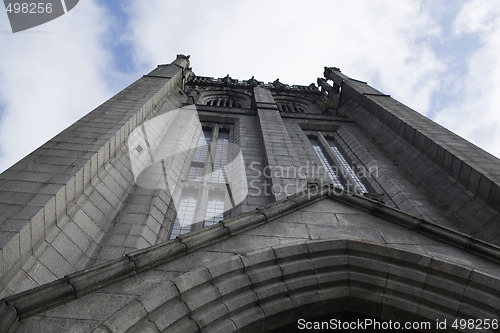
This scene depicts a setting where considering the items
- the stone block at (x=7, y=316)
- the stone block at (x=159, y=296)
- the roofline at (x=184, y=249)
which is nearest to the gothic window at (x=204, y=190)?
the roofline at (x=184, y=249)

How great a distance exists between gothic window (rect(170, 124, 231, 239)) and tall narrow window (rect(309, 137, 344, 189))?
12.5 feet

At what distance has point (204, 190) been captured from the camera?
11719 mm

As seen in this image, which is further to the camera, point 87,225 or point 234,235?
point 87,225

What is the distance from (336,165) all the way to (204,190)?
5.76m

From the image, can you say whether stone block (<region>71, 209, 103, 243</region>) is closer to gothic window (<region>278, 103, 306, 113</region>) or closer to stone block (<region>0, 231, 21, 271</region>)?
stone block (<region>0, 231, 21, 271</region>)

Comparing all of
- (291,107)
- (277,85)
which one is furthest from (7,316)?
(277,85)

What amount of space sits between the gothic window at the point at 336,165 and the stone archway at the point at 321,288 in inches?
205

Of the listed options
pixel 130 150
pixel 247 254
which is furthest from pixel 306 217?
pixel 130 150

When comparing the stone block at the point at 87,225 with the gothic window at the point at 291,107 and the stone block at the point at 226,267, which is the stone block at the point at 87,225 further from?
the gothic window at the point at 291,107

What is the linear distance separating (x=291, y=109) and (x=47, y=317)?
75.3ft

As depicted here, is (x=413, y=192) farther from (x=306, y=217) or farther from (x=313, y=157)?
(x=306, y=217)

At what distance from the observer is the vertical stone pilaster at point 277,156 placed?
33.6 feet

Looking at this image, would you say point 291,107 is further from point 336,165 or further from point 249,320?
point 249,320

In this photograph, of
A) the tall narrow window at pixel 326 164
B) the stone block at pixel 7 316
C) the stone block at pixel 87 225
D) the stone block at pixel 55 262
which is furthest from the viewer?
the tall narrow window at pixel 326 164
